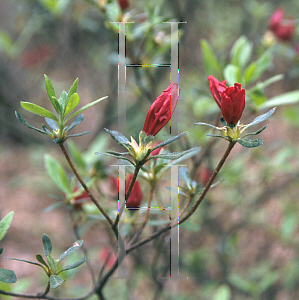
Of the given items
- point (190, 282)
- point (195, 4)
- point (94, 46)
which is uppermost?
point (195, 4)

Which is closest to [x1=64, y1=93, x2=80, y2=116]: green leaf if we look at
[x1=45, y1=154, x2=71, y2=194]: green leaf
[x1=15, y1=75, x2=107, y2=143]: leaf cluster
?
[x1=15, y1=75, x2=107, y2=143]: leaf cluster

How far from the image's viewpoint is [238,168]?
1.35 metres

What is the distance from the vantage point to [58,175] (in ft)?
2.76

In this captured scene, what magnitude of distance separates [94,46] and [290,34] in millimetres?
1226

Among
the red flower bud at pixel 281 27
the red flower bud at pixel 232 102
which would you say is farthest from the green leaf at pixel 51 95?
the red flower bud at pixel 281 27

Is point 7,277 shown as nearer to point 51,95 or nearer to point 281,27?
point 51,95

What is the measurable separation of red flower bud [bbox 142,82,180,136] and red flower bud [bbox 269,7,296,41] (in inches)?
37.4

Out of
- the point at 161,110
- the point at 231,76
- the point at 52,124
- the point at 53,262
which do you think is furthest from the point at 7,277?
the point at 231,76

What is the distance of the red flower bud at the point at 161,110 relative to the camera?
50 cm

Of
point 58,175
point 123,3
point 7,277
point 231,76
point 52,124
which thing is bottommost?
point 7,277

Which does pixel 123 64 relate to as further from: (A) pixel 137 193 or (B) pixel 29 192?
(B) pixel 29 192

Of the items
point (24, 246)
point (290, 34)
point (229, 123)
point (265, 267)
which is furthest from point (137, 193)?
point (24, 246)

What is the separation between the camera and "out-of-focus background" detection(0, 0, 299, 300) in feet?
3.53

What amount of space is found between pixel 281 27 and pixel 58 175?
1.00 meters
